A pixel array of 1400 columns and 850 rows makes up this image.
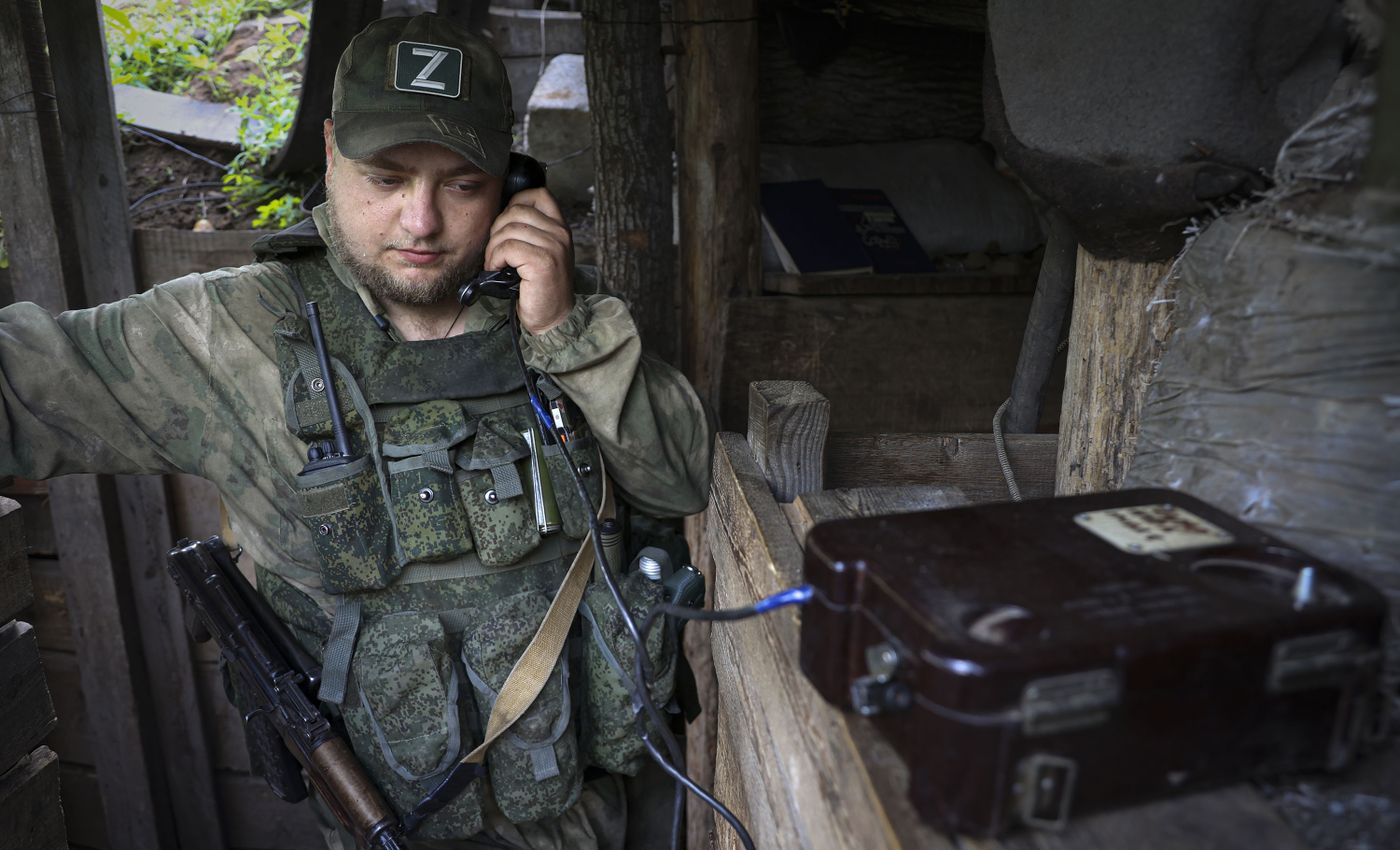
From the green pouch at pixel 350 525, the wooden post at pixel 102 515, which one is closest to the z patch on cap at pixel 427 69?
the green pouch at pixel 350 525

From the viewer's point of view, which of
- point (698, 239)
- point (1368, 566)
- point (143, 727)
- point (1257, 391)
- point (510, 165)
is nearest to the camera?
point (1368, 566)

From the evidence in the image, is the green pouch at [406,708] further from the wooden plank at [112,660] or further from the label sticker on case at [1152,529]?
the wooden plank at [112,660]

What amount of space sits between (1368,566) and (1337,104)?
46 cm

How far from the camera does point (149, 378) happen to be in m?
2.00

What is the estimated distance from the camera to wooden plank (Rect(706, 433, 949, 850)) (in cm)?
83

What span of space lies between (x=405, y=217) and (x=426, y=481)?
561 millimetres

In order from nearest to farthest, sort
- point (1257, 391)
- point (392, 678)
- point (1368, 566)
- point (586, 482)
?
point (1368, 566) → point (1257, 391) → point (392, 678) → point (586, 482)

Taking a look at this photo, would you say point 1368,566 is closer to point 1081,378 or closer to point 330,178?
point 1081,378

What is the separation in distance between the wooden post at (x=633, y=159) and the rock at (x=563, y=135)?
1.24 metres

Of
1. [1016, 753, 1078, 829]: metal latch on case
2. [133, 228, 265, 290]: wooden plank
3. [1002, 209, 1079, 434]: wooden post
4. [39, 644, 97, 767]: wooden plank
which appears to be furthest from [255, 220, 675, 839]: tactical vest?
[39, 644, 97, 767]: wooden plank

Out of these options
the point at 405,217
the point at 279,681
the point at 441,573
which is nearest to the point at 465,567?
the point at 441,573

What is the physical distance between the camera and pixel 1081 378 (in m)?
1.49

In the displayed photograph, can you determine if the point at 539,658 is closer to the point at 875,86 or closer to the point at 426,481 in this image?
the point at 426,481

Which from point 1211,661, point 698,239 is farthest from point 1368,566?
point 698,239
